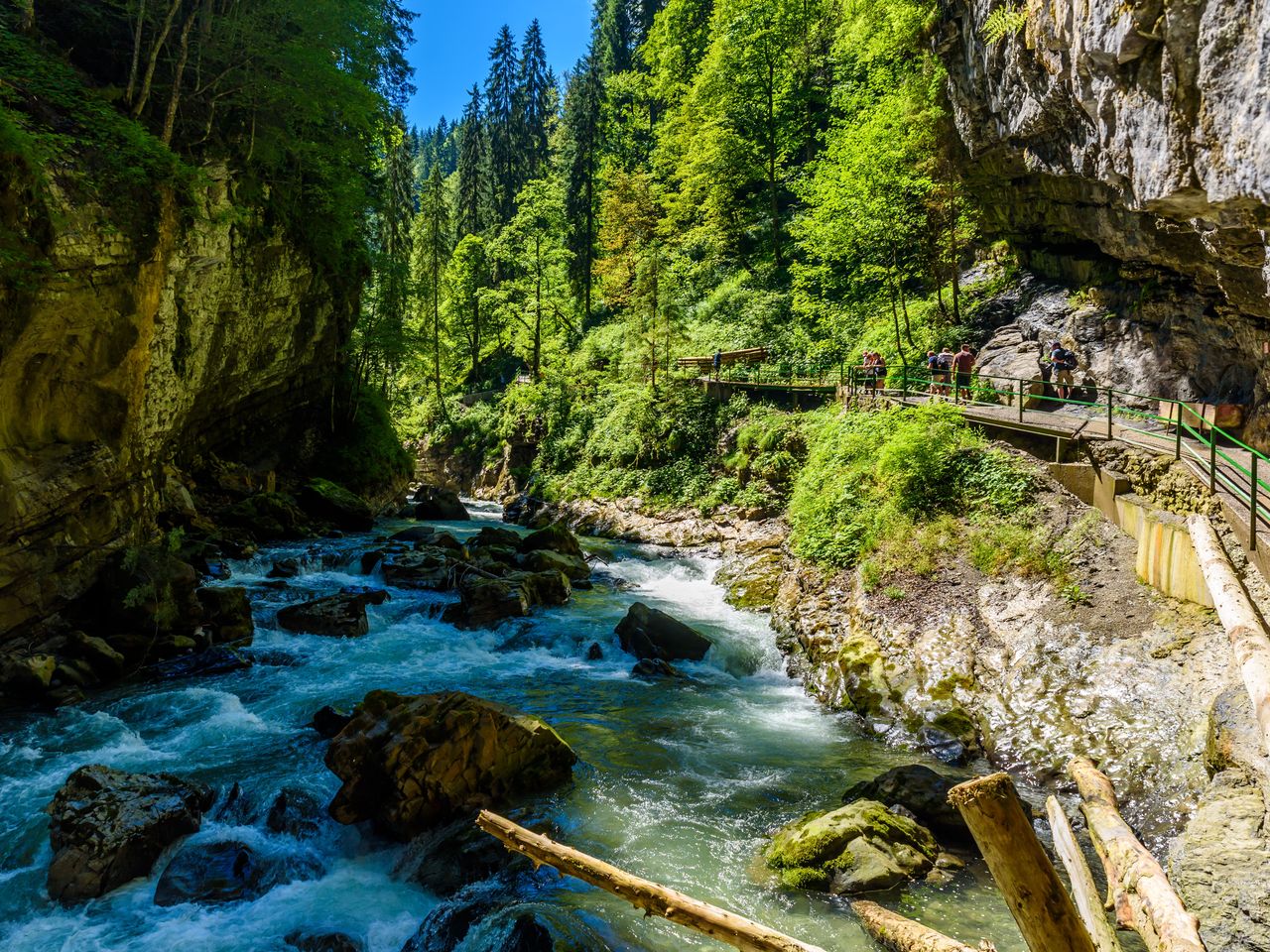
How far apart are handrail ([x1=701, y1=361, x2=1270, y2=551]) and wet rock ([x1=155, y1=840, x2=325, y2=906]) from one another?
10.1 metres

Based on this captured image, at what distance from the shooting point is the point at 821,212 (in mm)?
27656

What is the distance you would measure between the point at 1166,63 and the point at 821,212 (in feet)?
62.8

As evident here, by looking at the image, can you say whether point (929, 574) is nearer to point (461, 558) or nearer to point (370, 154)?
point (461, 558)

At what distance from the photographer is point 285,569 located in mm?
18000

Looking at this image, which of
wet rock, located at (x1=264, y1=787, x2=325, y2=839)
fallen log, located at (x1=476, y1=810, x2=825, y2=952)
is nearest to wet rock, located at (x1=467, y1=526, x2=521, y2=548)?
wet rock, located at (x1=264, y1=787, x2=325, y2=839)

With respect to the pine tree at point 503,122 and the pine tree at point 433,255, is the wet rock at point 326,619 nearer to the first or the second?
the pine tree at point 433,255

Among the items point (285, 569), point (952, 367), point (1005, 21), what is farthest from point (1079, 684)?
point (285, 569)

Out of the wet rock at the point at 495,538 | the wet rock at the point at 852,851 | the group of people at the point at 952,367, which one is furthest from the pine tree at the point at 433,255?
the wet rock at the point at 852,851

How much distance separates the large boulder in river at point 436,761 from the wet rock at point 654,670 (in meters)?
4.14

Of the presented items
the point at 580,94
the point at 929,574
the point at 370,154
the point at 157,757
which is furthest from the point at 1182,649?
the point at 580,94

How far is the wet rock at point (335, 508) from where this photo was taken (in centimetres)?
2458

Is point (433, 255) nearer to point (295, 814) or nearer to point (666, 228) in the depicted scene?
point (666, 228)

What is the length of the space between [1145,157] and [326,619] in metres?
16.4

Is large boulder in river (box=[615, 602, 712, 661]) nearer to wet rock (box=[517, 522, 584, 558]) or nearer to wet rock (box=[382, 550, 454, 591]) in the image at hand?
wet rock (box=[382, 550, 454, 591])
